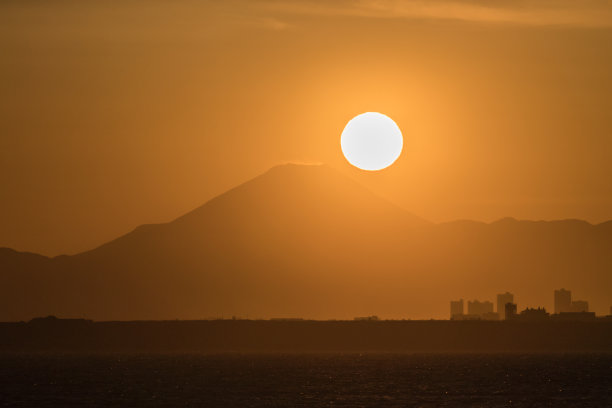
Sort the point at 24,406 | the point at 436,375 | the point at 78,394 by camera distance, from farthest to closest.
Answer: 1. the point at 436,375
2. the point at 78,394
3. the point at 24,406

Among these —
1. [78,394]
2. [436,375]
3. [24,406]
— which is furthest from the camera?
[436,375]

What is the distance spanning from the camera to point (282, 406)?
4724 inches

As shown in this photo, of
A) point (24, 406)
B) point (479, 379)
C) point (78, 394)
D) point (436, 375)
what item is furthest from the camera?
point (436, 375)

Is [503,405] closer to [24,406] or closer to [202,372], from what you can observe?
[24,406]

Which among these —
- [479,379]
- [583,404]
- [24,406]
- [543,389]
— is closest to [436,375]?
[479,379]

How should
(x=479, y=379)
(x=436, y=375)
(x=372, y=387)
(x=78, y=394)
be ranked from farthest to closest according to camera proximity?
(x=436, y=375)
(x=479, y=379)
(x=372, y=387)
(x=78, y=394)

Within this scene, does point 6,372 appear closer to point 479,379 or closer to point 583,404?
point 479,379

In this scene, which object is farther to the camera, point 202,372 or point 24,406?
point 202,372

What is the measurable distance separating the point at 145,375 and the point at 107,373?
10.9 metres

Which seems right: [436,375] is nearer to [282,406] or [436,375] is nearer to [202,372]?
[202,372]

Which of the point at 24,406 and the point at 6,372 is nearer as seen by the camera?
the point at 24,406

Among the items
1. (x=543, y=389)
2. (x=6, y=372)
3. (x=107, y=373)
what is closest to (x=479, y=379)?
(x=543, y=389)

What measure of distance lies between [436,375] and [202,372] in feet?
123

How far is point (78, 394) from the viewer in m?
138
